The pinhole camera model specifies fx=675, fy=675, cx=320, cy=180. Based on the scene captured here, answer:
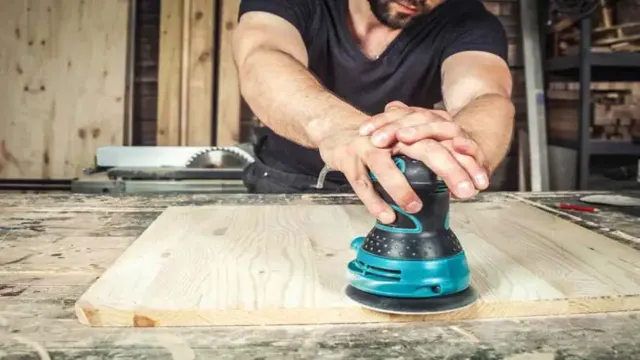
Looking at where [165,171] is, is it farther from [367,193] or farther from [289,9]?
[367,193]

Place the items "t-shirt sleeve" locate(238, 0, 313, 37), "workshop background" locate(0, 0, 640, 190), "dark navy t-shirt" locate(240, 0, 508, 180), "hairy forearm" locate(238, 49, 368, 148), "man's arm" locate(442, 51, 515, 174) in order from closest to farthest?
"hairy forearm" locate(238, 49, 368, 148), "man's arm" locate(442, 51, 515, 174), "t-shirt sleeve" locate(238, 0, 313, 37), "dark navy t-shirt" locate(240, 0, 508, 180), "workshop background" locate(0, 0, 640, 190)

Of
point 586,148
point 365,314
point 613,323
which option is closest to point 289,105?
point 365,314

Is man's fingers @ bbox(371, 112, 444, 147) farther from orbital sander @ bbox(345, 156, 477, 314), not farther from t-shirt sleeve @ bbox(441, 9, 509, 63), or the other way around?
t-shirt sleeve @ bbox(441, 9, 509, 63)

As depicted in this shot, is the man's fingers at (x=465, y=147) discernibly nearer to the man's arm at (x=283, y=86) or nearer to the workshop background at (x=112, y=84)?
the man's arm at (x=283, y=86)

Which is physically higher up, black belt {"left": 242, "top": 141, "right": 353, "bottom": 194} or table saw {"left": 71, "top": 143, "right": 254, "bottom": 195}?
black belt {"left": 242, "top": 141, "right": 353, "bottom": 194}

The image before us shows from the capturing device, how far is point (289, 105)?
1236mm

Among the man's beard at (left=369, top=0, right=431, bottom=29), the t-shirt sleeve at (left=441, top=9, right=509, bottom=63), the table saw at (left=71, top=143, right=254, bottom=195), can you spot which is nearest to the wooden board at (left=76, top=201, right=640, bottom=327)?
the t-shirt sleeve at (left=441, top=9, right=509, bottom=63)

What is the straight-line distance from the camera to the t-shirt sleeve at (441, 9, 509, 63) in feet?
5.62

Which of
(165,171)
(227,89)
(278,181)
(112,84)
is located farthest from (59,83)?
(278,181)

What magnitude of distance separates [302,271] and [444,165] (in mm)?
263

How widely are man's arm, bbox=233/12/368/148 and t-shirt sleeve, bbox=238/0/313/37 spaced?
0.02 meters

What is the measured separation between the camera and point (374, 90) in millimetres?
1896

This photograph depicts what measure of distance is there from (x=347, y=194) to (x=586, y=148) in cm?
167

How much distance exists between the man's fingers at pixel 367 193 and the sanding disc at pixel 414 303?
0.32 ft
